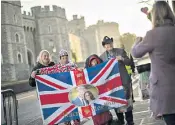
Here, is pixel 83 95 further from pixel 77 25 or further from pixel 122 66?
pixel 77 25

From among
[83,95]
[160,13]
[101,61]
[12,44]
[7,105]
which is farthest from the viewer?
[12,44]

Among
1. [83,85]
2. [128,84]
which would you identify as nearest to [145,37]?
[83,85]

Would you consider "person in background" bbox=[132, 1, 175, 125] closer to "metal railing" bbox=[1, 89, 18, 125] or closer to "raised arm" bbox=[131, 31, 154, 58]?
"raised arm" bbox=[131, 31, 154, 58]

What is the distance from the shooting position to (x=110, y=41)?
7043mm

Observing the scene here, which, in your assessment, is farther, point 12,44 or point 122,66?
point 12,44

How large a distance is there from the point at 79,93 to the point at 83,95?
70mm

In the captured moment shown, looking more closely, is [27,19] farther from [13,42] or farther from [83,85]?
[83,85]

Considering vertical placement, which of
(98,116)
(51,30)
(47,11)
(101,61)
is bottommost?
(98,116)

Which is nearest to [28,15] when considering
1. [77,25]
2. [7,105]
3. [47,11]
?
[47,11]

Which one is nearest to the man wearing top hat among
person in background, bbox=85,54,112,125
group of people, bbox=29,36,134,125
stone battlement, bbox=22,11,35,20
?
group of people, bbox=29,36,134,125

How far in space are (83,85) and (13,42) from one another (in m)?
66.2

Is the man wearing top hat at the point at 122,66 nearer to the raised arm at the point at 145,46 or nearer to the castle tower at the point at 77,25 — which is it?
the raised arm at the point at 145,46

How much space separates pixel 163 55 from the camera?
12.7 ft

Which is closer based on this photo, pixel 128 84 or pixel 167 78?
pixel 167 78
